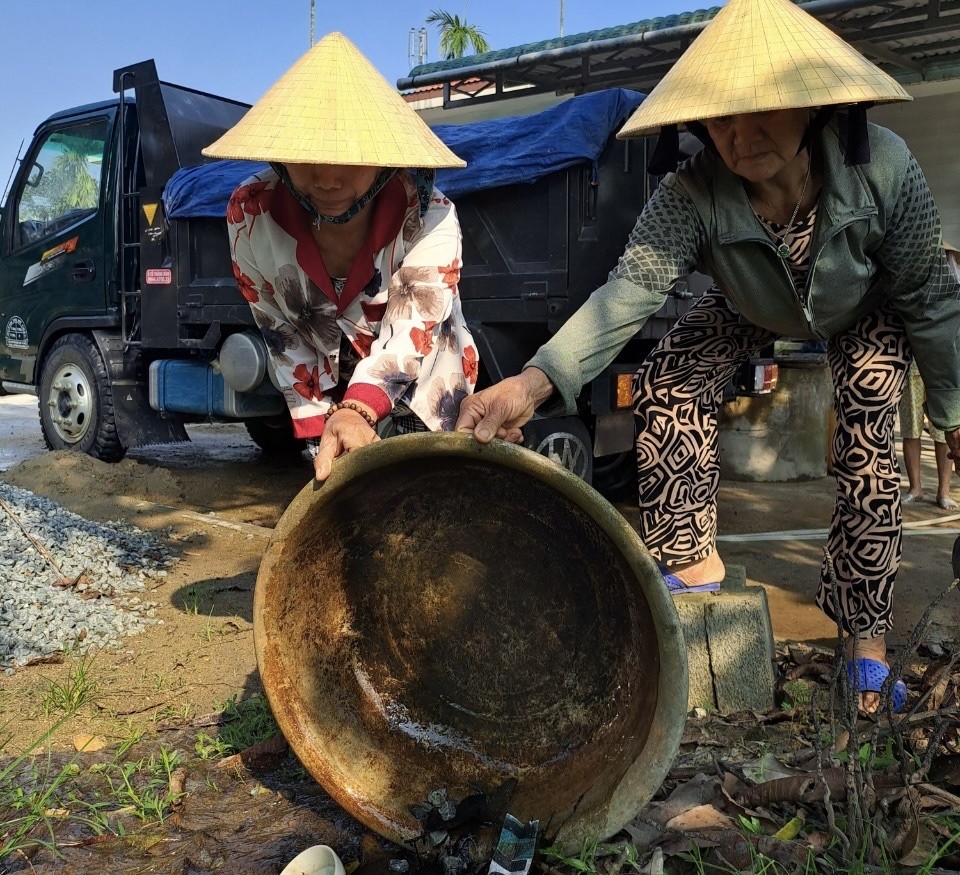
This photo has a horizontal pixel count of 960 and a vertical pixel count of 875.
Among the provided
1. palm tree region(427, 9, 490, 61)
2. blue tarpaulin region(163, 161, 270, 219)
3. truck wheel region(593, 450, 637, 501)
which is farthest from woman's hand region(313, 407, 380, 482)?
palm tree region(427, 9, 490, 61)

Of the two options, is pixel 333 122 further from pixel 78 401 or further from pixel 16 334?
pixel 16 334

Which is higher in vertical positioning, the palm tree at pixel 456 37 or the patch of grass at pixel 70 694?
the palm tree at pixel 456 37

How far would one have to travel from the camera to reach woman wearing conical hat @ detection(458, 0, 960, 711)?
7.64 ft

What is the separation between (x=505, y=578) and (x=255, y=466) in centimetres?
583

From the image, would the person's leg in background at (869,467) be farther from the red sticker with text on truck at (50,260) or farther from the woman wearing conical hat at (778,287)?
the red sticker with text on truck at (50,260)

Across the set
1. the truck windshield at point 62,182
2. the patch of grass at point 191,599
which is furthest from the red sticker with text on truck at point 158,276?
the patch of grass at point 191,599

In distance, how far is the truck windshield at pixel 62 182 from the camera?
703cm

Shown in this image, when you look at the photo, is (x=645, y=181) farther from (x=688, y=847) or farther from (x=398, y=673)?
(x=688, y=847)

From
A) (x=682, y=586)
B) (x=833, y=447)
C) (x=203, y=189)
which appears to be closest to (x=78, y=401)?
(x=203, y=189)

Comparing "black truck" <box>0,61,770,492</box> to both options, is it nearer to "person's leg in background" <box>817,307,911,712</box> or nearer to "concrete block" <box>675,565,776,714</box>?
"concrete block" <box>675,565,776,714</box>

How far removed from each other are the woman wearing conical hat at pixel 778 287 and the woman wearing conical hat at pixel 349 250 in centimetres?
46

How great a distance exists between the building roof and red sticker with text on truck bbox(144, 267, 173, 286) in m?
4.06

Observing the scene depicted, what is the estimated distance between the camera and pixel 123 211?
6766 millimetres

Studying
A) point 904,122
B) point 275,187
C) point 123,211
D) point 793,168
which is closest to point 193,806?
point 275,187
